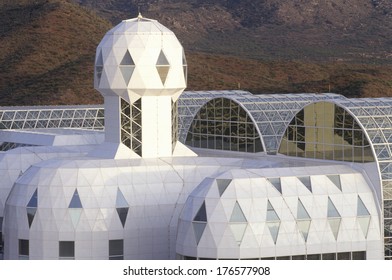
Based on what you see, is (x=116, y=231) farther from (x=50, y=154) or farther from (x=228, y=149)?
(x=228, y=149)

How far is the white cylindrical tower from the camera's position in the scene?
6950 centimetres

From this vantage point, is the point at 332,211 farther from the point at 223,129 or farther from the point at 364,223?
the point at 223,129

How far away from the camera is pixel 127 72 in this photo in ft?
228

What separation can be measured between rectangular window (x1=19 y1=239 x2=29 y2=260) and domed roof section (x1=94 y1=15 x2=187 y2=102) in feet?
34.9

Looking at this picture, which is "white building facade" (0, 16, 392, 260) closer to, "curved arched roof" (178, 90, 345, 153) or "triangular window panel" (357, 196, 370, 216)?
"triangular window panel" (357, 196, 370, 216)

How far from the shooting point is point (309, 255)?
197 ft

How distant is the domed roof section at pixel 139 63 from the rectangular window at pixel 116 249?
965cm

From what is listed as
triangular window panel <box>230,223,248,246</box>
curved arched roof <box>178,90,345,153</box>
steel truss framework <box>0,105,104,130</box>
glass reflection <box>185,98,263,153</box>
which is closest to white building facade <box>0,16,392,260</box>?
triangular window panel <box>230,223,248,246</box>

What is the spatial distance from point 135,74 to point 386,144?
14431mm

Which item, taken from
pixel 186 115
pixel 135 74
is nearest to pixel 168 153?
pixel 135 74

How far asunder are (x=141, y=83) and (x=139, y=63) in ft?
3.63

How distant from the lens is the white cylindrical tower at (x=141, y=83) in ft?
228

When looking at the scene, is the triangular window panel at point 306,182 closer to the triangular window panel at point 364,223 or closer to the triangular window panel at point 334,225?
the triangular window panel at point 334,225

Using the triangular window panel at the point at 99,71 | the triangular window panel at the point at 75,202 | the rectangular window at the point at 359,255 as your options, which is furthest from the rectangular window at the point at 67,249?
the rectangular window at the point at 359,255
